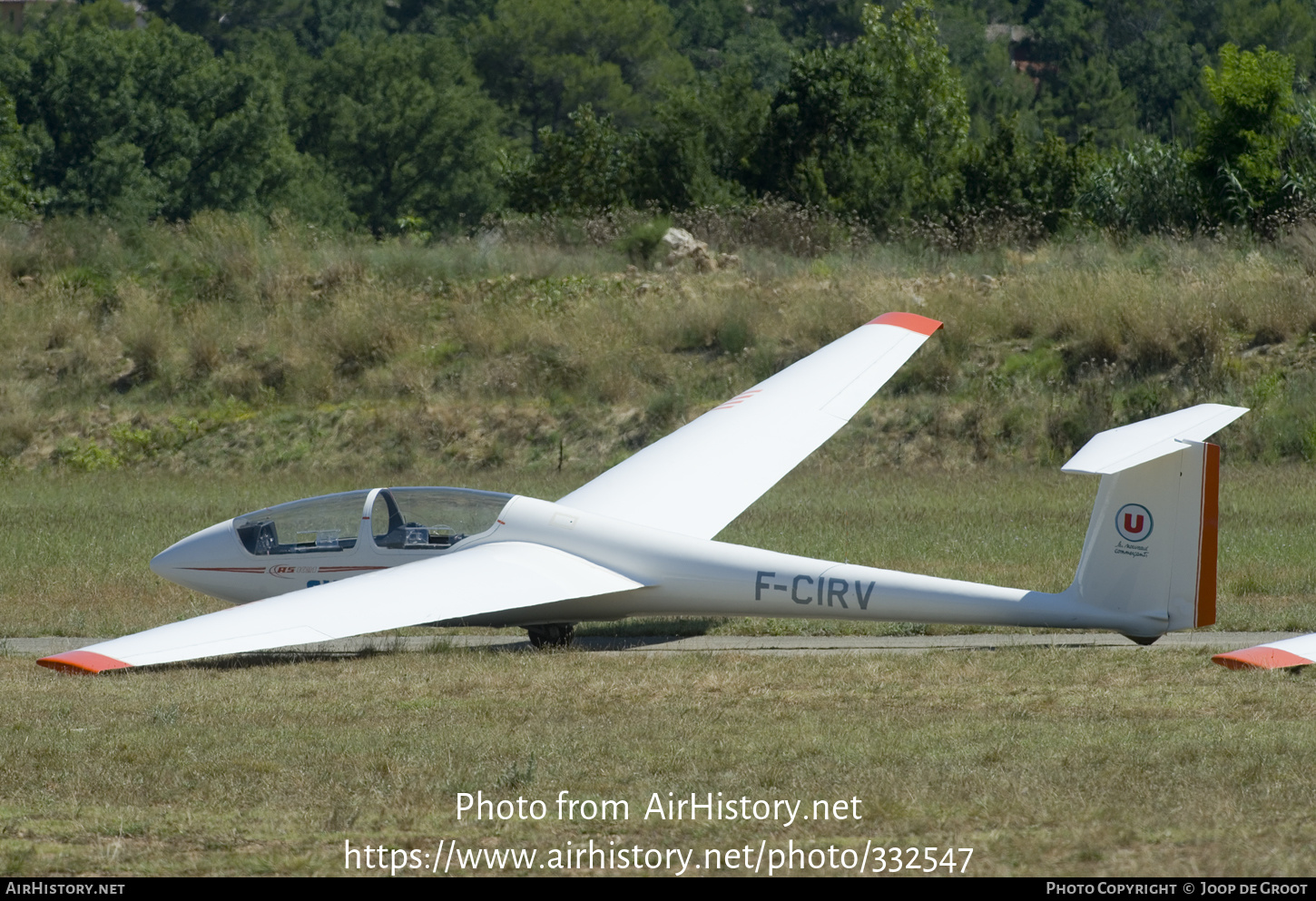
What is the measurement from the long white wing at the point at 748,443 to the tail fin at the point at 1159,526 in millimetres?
3697

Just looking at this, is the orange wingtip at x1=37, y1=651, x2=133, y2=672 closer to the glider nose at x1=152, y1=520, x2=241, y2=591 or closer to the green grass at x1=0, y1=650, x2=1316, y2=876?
the green grass at x1=0, y1=650, x2=1316, y2=876

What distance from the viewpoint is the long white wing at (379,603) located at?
980cm

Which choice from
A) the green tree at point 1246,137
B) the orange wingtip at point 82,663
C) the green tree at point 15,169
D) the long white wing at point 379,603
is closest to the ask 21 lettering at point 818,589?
the long white wing at point 379,603

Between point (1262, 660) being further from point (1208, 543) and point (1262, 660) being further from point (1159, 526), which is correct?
point (1159, 526)

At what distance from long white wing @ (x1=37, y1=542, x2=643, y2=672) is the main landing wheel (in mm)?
767

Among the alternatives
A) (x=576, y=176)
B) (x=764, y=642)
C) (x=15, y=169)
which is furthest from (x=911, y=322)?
(x=15, y=169)

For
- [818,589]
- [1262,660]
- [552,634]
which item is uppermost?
[818,589]

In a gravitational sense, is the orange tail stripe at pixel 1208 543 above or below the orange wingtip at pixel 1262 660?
above

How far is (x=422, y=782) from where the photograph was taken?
7859 millimetres

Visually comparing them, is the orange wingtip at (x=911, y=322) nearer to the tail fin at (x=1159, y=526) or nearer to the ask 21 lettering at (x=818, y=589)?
the ask 21 lettering at (x=818, y=589)

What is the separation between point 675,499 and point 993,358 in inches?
594

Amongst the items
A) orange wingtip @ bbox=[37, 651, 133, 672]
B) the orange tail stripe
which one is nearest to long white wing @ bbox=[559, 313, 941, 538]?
the orange tail stripe

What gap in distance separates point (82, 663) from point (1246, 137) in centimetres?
2924

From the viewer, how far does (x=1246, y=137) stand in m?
32.3
